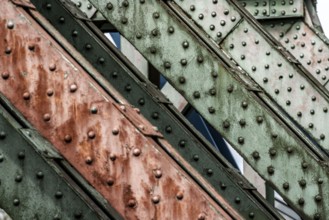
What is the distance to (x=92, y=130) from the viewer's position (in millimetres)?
5422

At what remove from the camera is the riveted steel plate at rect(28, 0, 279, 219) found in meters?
8.29

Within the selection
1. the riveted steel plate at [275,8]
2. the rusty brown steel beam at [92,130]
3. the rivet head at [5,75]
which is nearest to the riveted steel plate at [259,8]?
the riveted steel plate at [275,8]

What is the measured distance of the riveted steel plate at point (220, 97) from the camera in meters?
8.18

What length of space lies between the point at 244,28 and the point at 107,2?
5.79 ft

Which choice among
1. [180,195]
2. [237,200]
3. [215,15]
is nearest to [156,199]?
[180,195]

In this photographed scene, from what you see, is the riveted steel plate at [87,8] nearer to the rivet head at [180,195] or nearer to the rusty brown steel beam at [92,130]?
the rusty brown steel beam at [92,130]

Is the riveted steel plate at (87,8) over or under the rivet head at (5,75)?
over

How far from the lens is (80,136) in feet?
17.8

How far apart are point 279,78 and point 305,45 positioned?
3079 millimetres

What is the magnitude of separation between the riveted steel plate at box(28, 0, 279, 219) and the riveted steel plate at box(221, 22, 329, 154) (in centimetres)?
118

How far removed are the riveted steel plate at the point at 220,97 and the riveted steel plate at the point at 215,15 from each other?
0.93 meters

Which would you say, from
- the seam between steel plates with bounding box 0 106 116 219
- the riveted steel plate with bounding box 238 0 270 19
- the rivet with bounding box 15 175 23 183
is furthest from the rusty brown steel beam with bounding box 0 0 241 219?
the riveted steel plate with bounding box 238 0 270 19

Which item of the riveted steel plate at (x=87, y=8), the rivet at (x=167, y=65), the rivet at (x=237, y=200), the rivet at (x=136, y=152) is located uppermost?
the riveted steel plate at (x=87, y=8)

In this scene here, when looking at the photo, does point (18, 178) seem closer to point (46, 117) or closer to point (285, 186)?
point (46, 117)
